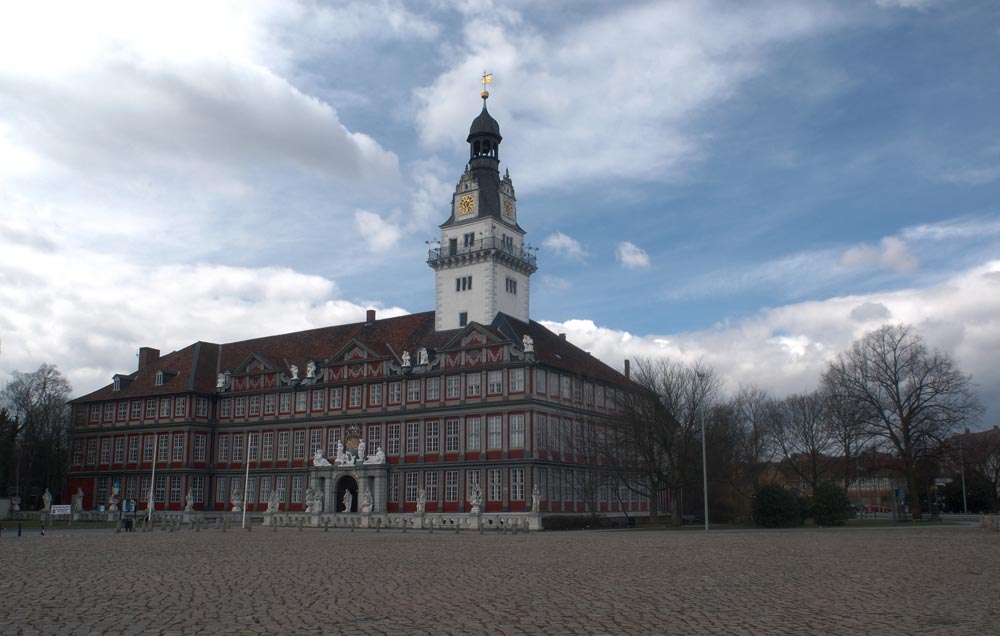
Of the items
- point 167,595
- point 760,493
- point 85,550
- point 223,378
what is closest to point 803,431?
point 760,493

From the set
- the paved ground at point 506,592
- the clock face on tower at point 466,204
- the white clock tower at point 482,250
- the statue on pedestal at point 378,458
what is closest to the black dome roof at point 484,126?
the white clock tower at point 482,250

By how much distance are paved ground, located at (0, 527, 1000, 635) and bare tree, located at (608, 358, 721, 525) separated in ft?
93.7

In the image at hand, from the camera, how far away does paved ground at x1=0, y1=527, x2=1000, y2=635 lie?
41.5 feet

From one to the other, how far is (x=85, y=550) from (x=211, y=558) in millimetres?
6828

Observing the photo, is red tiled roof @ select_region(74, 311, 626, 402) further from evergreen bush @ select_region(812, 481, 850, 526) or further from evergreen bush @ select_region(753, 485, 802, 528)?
evergreen bush @ select_region(812, 481, 850, 526)

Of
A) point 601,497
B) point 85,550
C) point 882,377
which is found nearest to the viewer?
point 85,550

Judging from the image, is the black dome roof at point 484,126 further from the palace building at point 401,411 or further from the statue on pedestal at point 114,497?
the statue on pedestal at point 114,497

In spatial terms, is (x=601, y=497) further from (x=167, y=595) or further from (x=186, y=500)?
(x=167, y=595)

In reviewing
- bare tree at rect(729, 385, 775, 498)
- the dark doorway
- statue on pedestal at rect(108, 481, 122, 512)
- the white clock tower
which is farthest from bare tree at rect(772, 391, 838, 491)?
statue on pedestal at rect(108, 481, 122, 512)

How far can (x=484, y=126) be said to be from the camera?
7344cm

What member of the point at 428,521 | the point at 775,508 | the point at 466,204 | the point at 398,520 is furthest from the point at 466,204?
the point at 775,508

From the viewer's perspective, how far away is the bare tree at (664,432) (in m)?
57.3

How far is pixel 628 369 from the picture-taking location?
8369 centimetres

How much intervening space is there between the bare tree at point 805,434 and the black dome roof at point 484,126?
35.2 meters
